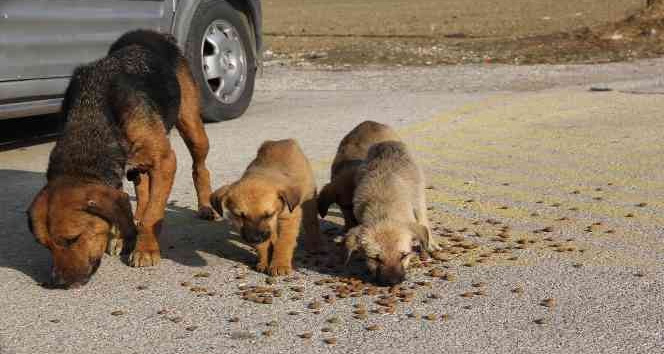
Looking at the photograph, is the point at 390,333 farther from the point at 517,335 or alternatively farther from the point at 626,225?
the point at 626,225

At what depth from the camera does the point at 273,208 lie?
18.9ft

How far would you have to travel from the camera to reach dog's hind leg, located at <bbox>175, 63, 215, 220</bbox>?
730 cm

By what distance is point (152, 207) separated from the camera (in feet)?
20.6

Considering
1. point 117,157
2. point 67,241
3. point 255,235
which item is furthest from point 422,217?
point 67,241

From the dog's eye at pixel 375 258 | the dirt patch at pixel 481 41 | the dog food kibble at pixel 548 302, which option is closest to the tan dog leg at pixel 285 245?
the dog's eye at pixel 375 258

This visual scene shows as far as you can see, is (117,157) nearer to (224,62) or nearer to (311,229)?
(311,229)

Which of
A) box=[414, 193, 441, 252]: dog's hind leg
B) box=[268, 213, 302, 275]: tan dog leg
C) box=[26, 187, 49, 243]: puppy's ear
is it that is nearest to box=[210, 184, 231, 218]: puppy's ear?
box=[268, 213, 302, 275]: tan dog leg

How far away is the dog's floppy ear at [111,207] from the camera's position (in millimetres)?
5297

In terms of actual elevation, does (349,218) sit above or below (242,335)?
above

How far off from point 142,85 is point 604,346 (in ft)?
11.4

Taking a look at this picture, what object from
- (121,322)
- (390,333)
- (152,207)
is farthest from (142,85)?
(390,333)

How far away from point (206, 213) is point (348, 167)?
1.19 metres

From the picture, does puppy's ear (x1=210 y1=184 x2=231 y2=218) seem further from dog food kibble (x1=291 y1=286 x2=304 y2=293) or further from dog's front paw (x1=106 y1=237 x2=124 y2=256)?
dog's front paw (x1=106 y1=237 x2=124 y2=256)

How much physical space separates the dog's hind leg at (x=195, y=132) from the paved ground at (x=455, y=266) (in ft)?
0.64
